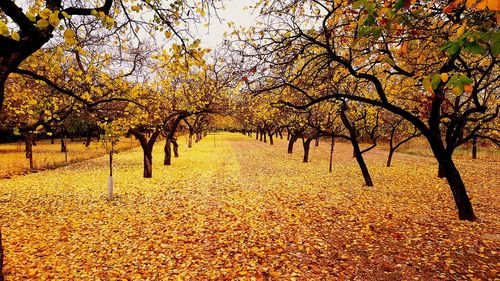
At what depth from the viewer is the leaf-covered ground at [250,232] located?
6.30 m

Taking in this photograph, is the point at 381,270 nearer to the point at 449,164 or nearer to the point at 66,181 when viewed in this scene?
the point at 449,164

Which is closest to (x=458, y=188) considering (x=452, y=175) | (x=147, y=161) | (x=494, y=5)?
(x=452, y=175)

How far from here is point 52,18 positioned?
330 cm

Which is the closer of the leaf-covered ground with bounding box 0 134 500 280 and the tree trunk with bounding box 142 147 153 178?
the leaf-covered ground with bounding box 0 134 500 280

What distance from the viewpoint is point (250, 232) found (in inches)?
336

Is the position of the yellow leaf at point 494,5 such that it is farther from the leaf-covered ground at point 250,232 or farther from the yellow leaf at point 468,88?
the leaf-covered ground at point 250,232

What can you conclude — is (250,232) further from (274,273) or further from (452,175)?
(452,175)

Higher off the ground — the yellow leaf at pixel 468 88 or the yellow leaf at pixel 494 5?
the yellow leaf at pixel 494 5

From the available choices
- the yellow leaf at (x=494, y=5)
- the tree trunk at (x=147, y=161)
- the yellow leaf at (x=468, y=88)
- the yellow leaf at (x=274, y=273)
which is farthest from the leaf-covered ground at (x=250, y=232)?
the yellow leaf at (x=494, y=5)

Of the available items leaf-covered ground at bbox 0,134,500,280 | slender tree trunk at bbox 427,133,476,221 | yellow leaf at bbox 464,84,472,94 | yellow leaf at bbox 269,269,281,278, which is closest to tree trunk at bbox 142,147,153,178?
leaf-covered ground at bbox 0,134,500,280

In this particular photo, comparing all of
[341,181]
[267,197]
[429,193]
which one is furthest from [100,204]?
[429,193]

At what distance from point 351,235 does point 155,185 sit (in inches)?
452

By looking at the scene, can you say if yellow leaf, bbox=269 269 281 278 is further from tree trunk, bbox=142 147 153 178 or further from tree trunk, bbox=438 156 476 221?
tree trunk, bbox=142 147 153 178

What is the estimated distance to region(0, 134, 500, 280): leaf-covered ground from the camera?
6301mm
